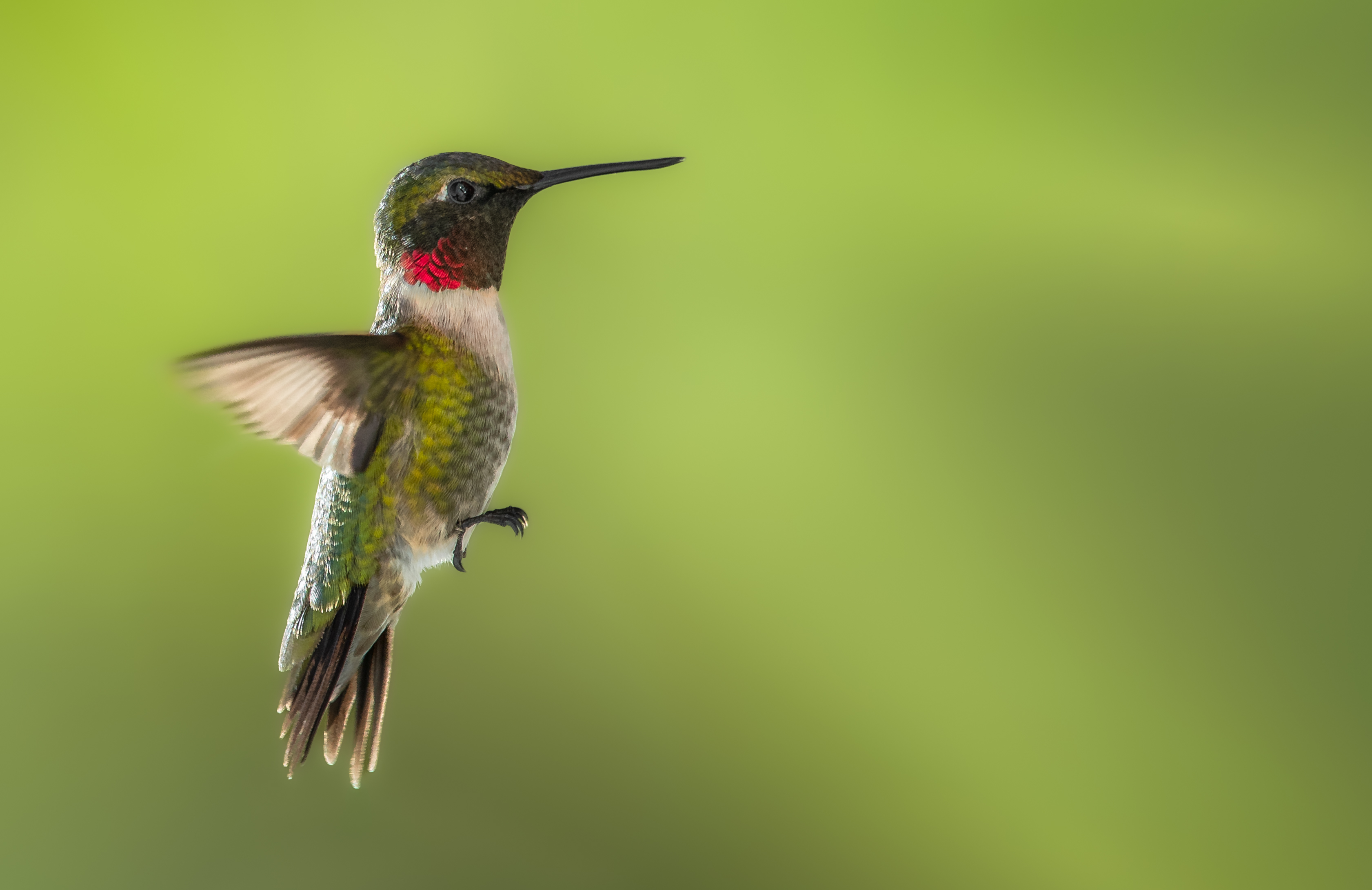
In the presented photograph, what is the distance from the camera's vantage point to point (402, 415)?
0.79 meters

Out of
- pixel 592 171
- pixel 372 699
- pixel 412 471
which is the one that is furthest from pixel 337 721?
pixel 592 171

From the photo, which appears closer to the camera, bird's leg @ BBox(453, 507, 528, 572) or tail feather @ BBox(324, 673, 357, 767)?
bird's leg @ BBox(453, 507, 528, 572)

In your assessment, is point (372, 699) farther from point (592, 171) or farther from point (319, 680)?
point (592, 171)

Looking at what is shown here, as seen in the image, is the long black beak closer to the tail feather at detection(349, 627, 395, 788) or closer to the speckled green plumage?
the speckled green plumage

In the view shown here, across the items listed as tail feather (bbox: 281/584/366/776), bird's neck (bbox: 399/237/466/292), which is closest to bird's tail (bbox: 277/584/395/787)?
tail feather (bbox: 281/584/366/776)

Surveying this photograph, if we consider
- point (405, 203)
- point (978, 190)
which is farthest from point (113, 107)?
point (978, 190)

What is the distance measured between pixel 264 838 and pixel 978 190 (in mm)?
1517

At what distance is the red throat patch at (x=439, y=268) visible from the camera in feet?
2.52

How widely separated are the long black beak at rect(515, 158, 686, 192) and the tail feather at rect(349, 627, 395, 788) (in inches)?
15.8

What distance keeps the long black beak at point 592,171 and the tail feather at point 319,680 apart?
0.35 meters

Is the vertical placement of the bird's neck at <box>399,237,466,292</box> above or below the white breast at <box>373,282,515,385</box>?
above

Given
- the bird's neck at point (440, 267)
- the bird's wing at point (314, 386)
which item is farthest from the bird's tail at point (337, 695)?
the bird's neck at point (440, 267)

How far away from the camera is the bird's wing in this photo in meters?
0.62

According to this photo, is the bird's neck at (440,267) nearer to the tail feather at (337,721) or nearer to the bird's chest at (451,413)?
the bird's chest at (451,413)
